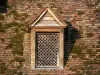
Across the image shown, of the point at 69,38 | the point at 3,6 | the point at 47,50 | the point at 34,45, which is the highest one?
the point at 3,6

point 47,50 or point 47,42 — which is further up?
point 47,42

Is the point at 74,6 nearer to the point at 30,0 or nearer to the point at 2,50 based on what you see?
the point at 30,0

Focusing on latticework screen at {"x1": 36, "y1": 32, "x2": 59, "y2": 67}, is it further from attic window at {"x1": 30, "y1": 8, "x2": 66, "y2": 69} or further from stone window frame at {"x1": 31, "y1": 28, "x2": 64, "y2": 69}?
stone window frame at {"x1": 31, "y1": 28, "x2": 64, "y2": 69}

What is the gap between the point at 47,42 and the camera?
13172 mm

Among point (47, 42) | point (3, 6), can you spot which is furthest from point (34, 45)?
point (3, 6)

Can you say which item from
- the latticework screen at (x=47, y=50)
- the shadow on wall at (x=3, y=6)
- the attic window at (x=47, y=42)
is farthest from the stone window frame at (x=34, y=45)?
the shadow on wall at (x=3, y=6)

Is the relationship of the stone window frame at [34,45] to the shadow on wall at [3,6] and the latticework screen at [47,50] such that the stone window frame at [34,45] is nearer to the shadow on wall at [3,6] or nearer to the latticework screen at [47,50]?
the latticework screen at [47,50]

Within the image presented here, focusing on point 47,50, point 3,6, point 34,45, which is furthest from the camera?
point 3,6

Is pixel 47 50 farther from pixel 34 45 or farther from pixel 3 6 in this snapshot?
pixel 3 6

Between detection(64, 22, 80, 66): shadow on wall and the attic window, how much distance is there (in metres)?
0.24

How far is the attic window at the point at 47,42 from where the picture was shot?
42.5 feet

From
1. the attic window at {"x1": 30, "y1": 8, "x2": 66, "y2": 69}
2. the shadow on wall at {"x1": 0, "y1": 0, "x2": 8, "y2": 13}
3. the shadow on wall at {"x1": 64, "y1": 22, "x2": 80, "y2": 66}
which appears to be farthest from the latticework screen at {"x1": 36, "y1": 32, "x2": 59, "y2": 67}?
the shadow on wall at {"x1": 0, "y1": 0, "x2": 8, "y2": 13}

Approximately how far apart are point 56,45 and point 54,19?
976 millimetres

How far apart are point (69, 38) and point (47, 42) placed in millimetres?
843
